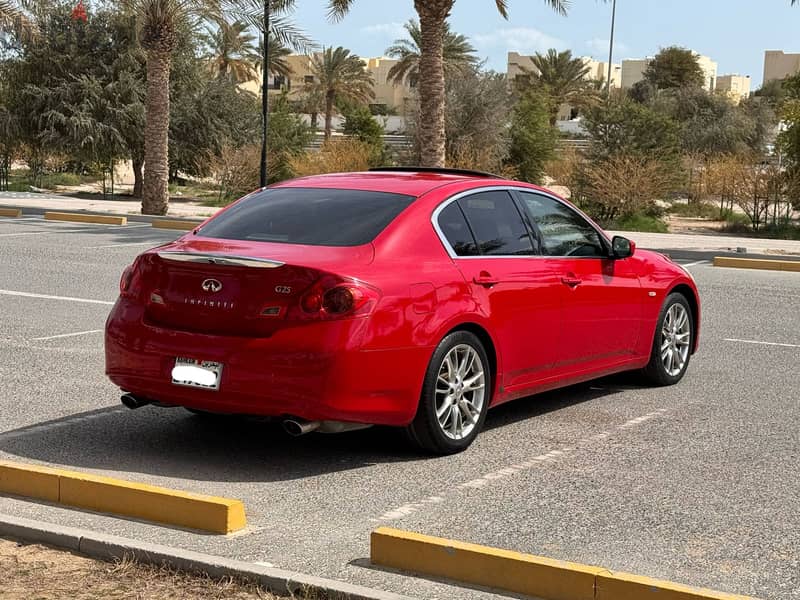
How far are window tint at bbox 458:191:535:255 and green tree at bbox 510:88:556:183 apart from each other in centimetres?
4348

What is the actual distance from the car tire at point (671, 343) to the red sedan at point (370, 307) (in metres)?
0.88

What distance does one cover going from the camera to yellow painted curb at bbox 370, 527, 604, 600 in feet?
15.0

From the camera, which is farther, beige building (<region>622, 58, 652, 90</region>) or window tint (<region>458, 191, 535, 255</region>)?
beige building (<region>622, 58, 652, 90</region>)

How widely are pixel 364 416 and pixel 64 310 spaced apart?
23.1ft

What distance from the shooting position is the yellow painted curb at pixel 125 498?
541 centimetres

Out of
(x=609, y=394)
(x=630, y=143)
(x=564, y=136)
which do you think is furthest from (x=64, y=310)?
(x=564, y=136)

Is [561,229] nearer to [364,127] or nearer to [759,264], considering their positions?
[759,264]

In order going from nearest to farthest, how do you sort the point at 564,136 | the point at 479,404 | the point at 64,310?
the point at 479,404
the point at 64,310
the point at 564,136

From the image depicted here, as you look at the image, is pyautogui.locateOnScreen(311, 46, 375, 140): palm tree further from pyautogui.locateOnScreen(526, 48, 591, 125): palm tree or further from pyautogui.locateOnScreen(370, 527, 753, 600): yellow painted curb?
pyautogui.locateOnScreen(370, 527, 753, 600): yellow painted curb

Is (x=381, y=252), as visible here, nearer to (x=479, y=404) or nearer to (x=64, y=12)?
(x=479, y=404)

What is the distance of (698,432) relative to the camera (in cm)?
775

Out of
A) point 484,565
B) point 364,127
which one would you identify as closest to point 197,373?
point 484,565

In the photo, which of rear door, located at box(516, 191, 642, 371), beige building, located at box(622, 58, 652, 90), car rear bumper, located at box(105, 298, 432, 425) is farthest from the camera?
beige building, located at box(622, 58, 652, 90)

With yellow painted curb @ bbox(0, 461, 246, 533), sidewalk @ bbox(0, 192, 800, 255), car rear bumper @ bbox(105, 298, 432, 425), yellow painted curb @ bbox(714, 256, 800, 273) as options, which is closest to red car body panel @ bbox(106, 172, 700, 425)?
car rear bumper @ bbox(105, 298, 432, 425)
